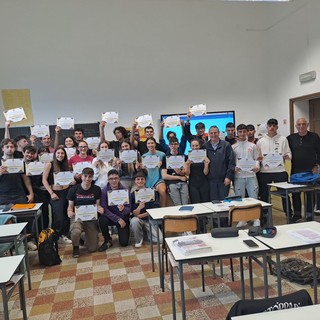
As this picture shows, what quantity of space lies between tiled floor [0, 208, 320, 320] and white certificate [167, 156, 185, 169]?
1348 mm

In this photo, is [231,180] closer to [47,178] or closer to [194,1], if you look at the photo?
[47,178]

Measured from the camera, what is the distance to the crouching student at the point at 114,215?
15.2 feet

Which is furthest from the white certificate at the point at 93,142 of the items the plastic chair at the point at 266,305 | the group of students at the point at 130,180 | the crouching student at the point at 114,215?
the plastic chair at the point at 266,305

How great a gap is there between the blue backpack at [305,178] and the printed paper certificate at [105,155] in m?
2.81

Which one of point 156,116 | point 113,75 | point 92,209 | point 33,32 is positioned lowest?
point 92,209

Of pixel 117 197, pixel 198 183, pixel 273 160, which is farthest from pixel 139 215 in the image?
pixel 273 160

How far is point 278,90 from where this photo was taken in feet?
27.1

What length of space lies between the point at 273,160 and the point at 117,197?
8.01 ft

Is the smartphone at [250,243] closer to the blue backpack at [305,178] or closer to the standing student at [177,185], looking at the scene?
the standing student at [177,185]

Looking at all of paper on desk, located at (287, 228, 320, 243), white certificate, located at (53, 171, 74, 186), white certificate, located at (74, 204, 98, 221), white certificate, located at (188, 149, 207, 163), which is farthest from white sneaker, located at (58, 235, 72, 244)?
paper on desk, located at (287, 228, 320, 243)

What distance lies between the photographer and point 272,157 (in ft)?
16.2

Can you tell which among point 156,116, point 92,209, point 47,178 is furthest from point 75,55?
point 92,209

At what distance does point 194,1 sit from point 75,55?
3310 mm

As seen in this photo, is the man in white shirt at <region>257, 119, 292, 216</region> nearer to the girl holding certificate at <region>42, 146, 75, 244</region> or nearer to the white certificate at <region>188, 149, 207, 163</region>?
the white certificate at <region>188, 149, 207, 163</region>
